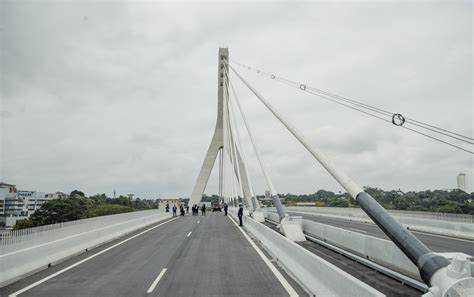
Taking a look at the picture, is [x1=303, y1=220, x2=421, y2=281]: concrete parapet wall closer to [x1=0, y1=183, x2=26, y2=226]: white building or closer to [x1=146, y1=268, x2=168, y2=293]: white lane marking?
[x1=146, y1=268, x2=168, y2=293]: white lane marking

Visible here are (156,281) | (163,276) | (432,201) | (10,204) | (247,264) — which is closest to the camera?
(156,281)

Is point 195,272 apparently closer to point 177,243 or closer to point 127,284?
point 127,284

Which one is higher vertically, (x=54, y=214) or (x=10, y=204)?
(x=10, y=204)

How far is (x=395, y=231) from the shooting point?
6.66 meters

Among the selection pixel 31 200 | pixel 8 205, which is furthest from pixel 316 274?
pixel 31 200

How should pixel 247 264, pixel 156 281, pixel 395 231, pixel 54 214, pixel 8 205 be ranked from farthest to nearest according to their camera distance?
pixel 8 205
pixel 54 214
pixel 247 264
pixel 156 281
pixel 395 231

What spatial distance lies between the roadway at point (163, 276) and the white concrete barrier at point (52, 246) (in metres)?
0.41

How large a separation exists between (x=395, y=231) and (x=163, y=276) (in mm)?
5946

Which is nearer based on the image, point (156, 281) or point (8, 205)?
point (156, 281)

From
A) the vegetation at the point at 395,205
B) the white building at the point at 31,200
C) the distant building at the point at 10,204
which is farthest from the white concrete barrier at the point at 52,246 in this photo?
the white building at the point at 31,200

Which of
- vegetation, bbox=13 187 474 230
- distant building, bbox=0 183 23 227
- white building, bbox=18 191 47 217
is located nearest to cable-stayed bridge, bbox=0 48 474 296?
vegetation, bbox=13 187 474 230

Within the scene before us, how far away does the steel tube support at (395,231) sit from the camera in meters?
5.80

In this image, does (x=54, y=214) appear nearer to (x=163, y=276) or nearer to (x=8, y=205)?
(x=8, y=205)

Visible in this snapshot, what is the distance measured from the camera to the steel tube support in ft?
19.0
